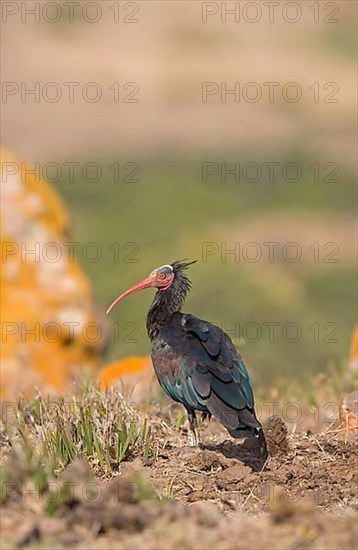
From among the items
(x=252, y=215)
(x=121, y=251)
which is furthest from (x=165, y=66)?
(x=121, y=251)

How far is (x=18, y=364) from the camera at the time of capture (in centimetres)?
1064

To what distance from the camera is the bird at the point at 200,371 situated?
6.51 m

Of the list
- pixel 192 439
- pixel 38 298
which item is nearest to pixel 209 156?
pixel 38 298

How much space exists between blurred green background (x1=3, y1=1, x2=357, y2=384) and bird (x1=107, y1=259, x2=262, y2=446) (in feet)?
7.67

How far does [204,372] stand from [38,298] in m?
4.66

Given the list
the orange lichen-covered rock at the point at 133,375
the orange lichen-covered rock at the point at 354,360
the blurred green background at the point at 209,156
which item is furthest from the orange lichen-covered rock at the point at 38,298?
the orange lichen-covered rock at the point at 354,360

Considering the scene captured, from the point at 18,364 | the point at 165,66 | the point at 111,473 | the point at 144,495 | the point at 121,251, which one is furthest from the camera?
the point at 165,66

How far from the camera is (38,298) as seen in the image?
36.7 ft

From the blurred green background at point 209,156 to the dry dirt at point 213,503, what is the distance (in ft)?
8.38

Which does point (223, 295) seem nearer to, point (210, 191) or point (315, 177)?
point (210, 191)

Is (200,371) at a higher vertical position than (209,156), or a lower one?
lower

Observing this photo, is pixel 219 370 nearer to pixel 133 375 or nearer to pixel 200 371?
pixel 200 371

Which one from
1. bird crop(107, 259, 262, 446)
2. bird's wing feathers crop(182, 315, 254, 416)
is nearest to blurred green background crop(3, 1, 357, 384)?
bird crop(107, 259, 262, 446)

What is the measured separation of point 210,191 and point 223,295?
9.38 metres
